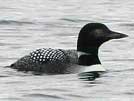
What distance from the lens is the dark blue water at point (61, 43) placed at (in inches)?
461

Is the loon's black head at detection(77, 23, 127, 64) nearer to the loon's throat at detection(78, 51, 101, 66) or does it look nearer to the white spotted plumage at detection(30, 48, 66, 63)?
the loon's throat at detection(78, 51, 101, 66)

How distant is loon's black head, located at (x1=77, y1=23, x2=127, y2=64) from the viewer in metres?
13.5

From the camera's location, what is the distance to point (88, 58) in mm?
13727

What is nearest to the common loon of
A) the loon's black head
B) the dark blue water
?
the loon's black head

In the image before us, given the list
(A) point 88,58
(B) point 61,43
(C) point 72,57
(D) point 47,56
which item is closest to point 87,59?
(A) point 88,58

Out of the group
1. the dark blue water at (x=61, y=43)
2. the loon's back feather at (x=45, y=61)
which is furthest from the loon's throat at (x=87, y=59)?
the dark blue water at (x=61, y=43)

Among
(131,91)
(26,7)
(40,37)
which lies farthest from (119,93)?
(26,7)

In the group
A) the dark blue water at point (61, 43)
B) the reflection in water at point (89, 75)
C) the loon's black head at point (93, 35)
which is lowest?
the reflection in water at point (89, 75)

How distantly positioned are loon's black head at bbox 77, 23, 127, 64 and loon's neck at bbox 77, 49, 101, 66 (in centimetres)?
2

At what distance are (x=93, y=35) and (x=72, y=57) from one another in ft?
1.53

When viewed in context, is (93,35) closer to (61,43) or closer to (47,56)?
(47,56)

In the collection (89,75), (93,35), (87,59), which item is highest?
(93,35)

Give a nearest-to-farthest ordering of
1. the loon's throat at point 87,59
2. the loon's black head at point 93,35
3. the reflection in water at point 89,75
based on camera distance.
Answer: the reflection in water at point 89,75 → the loon's black head at point 93,35 → the loon's throat at point 87,59

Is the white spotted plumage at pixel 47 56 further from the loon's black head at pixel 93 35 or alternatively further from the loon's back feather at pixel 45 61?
the loon's black head at pixel 93 35
